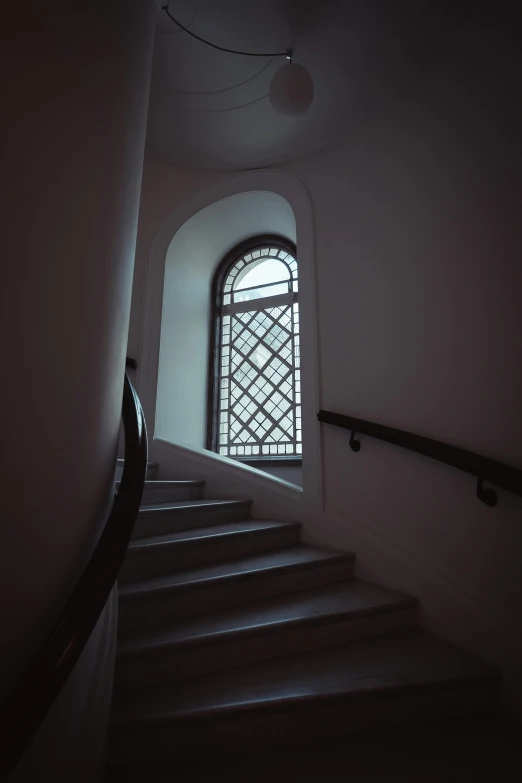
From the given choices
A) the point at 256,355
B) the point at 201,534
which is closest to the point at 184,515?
the point at 201,534

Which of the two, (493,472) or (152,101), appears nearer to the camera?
(493,472)

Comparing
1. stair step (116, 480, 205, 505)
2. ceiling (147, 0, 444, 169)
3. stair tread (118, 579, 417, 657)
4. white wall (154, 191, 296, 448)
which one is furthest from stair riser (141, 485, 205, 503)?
ceiling (147, 0, 444, 169)

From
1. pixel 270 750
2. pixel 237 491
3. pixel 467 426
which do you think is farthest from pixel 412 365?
pixel 270 750

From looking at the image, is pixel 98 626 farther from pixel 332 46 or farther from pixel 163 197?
pixel 163 197

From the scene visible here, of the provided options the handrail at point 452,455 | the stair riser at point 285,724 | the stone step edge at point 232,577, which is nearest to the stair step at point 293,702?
the stair riser at point 285,724

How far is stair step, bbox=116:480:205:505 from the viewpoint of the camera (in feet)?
9.20

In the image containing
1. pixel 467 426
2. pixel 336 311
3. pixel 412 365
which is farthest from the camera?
pixel 336 311

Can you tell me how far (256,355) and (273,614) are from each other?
2.54m

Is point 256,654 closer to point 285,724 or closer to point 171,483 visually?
point 285,724

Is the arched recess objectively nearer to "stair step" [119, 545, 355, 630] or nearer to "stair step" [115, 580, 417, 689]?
"stair step" [119, 545, 355, 630]

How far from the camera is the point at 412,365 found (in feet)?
7.73

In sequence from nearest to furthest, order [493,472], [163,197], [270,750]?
1. [270,750]
2. [493,472]
3. [163,197]

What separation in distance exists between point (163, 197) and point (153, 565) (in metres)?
3.02

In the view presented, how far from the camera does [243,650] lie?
1773mm
